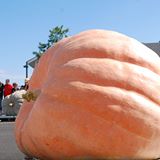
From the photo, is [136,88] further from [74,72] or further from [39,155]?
[39,155]

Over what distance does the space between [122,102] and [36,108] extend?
23.9 inches

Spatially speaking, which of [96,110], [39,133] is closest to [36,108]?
[39,133]

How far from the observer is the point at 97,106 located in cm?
330

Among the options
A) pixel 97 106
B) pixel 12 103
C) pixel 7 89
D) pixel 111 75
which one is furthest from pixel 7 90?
pixel 97 106

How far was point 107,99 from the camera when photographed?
3322 millimetres

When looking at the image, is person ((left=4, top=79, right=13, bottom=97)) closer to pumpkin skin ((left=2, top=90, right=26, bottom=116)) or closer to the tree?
pumpkin skin ((left=2, top=90, right=26, bottom=116))

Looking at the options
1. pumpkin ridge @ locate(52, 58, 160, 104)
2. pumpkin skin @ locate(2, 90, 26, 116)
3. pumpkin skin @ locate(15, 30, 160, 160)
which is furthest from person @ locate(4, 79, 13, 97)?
pumpkin ridge @ locate(52, 58, 160, 104)

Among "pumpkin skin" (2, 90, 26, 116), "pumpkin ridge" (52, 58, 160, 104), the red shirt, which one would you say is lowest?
"pumpkin skin" (2, 90, 26, 116)

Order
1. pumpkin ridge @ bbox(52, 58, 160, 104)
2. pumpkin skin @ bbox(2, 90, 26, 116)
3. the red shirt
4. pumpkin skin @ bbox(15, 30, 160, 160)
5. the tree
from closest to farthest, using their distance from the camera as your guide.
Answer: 1. pumpkin skin @ bbox(15, 30, 160, 160)
2. pumpkin ridge @ bbox(52, 58, 160, 104)
3. pumpkin skin @ bbox(2, 90, 26, 116)
4. the red shirt
5. the tree

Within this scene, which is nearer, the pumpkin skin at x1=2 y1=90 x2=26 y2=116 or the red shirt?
the pumpkin skin at x1=2 y1=90 x2=26 y2=116

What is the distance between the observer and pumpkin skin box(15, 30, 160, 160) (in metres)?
3.28

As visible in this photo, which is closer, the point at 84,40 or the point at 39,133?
the point at 39,133

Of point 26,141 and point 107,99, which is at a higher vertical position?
Answer: point 107,99

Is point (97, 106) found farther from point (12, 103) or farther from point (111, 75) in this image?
point (12, 103)
